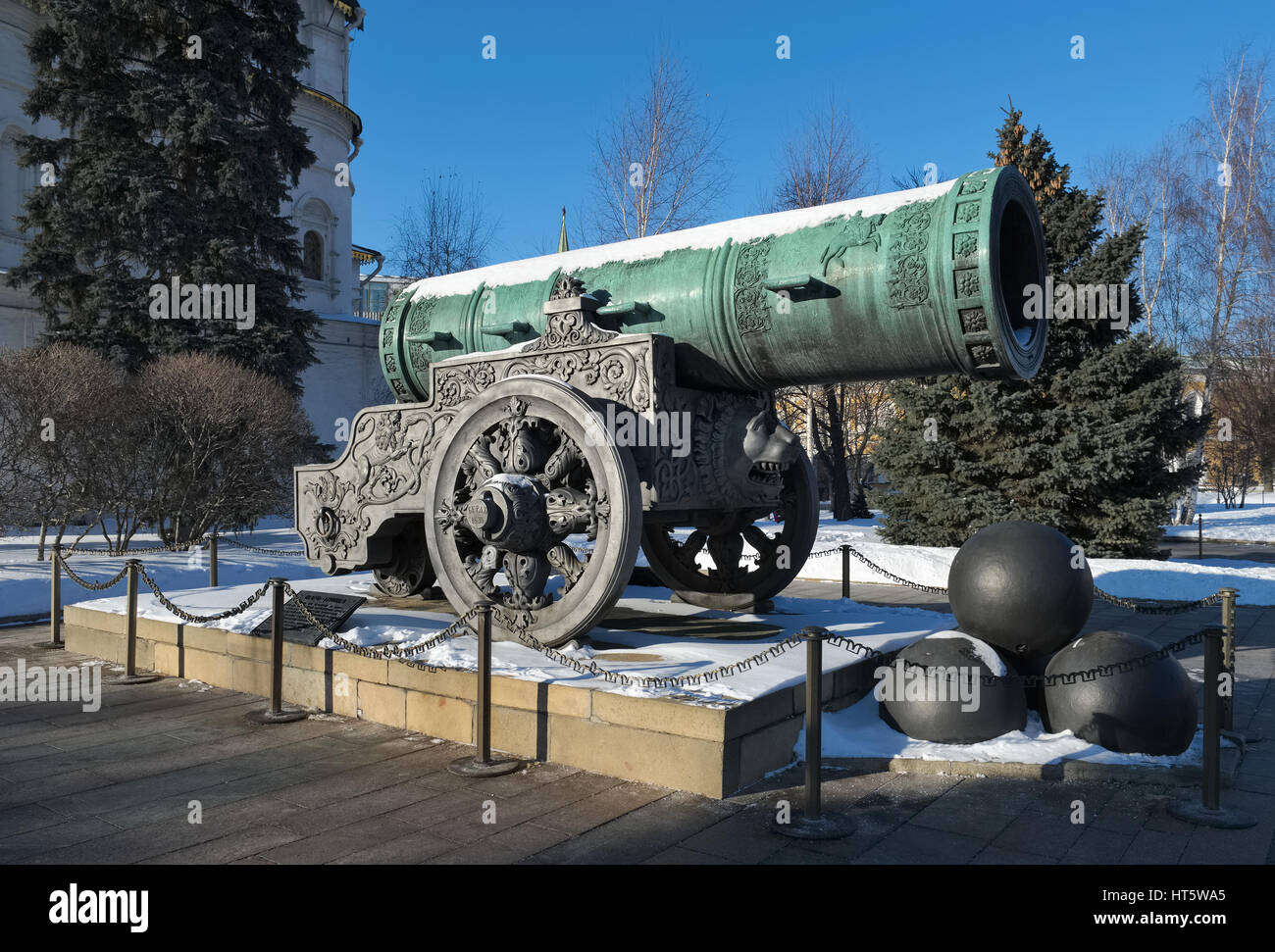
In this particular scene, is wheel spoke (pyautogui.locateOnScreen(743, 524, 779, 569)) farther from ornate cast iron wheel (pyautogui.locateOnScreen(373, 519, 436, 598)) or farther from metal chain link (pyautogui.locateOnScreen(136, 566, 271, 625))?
metal chain link (pyautogui.locateOnScreen(136, 566, 271, 625))

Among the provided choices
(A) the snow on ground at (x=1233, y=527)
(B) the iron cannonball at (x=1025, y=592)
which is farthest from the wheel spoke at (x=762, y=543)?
(A) the snow on ground at (x=1233, y=527)

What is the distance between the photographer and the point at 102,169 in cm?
1678

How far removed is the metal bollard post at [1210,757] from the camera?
3836mm

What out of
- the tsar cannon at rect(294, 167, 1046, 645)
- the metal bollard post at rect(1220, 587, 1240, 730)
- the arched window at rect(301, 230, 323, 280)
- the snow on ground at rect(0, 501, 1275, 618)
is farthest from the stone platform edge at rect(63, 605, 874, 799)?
the arched window at rect(301, 230, 323, 280)

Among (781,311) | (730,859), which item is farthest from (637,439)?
(730,859)

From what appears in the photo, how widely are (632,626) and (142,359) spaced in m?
14.6

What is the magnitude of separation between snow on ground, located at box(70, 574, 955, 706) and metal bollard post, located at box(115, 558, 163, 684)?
0.70 ft

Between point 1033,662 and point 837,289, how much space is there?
233 centimetres

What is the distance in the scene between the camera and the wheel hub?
16.0ft

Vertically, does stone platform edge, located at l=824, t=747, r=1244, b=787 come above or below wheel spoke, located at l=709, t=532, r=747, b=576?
below

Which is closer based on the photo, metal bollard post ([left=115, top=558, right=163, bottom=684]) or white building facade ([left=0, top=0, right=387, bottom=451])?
metal bollard post ([left=115, top=558, right=163, bottom=684])

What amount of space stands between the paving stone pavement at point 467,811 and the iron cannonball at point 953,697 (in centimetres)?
35

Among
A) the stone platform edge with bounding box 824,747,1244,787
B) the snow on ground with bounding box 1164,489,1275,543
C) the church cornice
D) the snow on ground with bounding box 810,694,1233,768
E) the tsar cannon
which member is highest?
the church cornice

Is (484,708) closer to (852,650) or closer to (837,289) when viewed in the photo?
(852,650)
